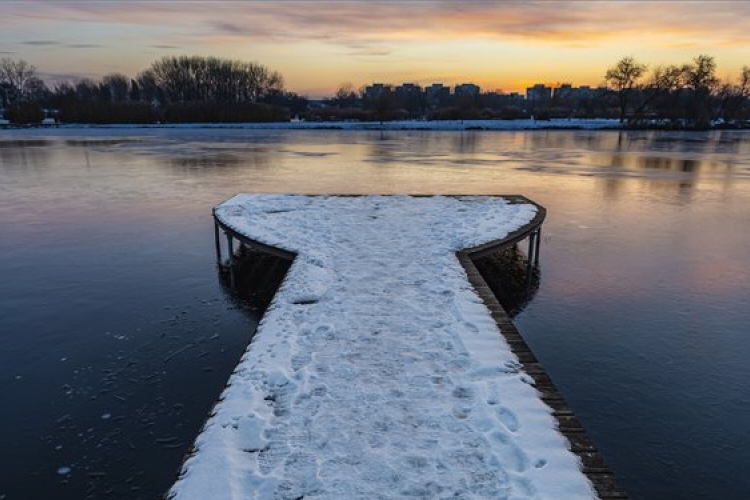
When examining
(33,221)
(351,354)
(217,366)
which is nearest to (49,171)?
(33,221)

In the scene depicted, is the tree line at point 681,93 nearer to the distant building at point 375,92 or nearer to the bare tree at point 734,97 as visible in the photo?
the bare tree at point 734,97

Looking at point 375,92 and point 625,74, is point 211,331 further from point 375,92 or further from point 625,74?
point 375,92

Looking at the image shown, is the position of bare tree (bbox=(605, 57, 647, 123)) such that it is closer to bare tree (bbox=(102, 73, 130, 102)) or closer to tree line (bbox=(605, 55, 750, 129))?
tree line (bbox=(605, 55, 750, 129))

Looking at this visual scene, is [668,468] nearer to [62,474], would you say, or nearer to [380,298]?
[380,298]

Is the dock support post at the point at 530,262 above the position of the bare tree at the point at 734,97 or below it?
below

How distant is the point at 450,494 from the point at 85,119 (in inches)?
2977

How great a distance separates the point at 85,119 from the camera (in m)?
66.5

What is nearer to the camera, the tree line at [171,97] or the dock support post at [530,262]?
the dock support post at [530,262]

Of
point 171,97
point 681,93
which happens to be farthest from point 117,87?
point 681,93

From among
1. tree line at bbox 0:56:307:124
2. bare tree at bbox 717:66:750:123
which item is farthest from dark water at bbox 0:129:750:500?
bare tree at bbox 717:66:750:123

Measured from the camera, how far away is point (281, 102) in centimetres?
11294

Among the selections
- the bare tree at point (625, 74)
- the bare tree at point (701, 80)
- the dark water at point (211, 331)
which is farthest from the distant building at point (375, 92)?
the dark water at point (211, 331)

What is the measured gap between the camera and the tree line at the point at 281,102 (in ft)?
225

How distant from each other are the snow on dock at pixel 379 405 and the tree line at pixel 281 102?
68.9 metres
